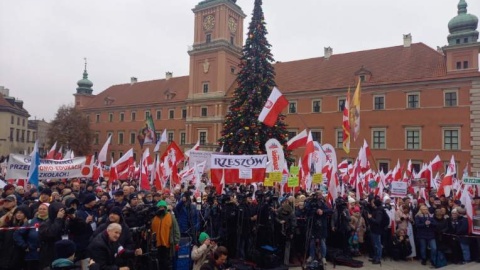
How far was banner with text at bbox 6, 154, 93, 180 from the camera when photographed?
1209 centimetres

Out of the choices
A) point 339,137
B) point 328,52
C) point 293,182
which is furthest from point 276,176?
point 328,52

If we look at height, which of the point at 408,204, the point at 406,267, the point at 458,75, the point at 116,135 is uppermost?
the point at 458,75

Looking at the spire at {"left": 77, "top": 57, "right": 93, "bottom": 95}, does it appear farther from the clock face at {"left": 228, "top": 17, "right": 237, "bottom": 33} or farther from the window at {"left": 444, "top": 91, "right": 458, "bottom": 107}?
the window at {"left": 444, "top": 91, "right": 458, "bottom": 107}

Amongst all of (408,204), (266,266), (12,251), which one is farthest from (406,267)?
(12,251)

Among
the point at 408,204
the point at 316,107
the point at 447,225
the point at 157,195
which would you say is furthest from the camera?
the point at 316,107

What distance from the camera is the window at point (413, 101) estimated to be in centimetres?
3737

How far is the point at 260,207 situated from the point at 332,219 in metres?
2.09

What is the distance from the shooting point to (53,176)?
501 inches

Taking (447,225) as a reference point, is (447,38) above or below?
above

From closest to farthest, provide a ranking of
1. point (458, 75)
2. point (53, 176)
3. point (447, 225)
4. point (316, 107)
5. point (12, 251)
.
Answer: point (12, 251), point (447, 225), point (53, 176), point (458, 75), point (316, 107)

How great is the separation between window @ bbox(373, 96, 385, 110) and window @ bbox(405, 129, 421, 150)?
12.1 ft

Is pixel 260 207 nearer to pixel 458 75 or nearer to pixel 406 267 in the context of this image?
pixel 406 267

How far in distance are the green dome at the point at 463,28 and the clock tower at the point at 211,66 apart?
85.9ft

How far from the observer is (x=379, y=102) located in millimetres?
39781
